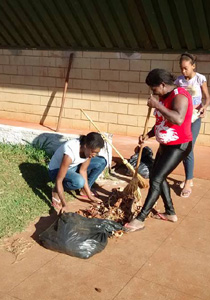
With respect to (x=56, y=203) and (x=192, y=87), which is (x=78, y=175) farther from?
(x=192, y=87)

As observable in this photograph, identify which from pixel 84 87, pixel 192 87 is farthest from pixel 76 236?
pixel 84 87

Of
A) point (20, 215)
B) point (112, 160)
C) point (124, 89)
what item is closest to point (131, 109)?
point (124, 89)

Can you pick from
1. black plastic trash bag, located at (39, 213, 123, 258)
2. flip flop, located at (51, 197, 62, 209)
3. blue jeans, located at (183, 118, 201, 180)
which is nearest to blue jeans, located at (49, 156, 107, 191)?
flip flop, located at (51, 197, 62, 209)

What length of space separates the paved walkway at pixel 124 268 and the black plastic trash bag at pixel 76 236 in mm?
75

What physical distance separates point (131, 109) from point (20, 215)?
408 centimetres

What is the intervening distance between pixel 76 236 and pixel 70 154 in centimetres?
101

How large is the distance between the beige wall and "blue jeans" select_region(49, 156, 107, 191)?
2.95 meters

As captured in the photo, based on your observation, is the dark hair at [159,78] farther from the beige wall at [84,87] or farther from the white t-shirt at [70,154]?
the beige wall at [84,87]

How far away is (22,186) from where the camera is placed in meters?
5.18

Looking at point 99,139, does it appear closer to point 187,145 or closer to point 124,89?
point 187,145

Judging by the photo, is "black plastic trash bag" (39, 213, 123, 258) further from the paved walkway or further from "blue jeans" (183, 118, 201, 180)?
"blue jeans" (183, 118, 201, 180)

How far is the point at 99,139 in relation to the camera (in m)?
4.22

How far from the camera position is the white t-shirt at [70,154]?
4414 millimetres

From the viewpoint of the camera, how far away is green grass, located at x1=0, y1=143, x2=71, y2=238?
440 cm
